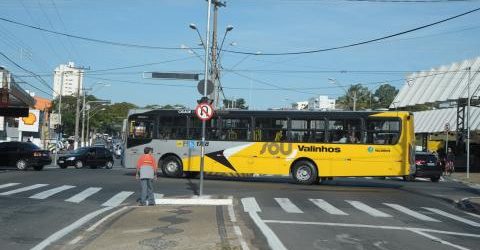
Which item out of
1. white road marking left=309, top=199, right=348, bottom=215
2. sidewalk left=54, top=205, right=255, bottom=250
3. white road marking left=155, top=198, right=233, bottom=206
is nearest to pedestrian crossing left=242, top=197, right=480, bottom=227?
white road marking left=309, top=199, right=348, bottom=215

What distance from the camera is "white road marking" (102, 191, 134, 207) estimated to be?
17.4m

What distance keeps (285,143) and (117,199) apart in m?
9.09

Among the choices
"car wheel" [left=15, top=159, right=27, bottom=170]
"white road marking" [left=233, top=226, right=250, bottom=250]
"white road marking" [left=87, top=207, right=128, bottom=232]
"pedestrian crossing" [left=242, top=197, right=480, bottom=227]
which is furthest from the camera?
"car wheel" [left=15, top=159, right=27, bottom=170]

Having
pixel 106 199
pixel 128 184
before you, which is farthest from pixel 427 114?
pixel 106 199

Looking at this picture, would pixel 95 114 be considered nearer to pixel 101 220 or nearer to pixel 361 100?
pixel 361 100

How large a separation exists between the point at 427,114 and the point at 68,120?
7185 centimetres

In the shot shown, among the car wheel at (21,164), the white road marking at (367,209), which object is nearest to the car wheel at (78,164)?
the car wheel at (21,164)

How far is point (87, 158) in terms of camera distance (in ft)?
142

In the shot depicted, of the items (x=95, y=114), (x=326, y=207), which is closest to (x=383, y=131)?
(x=326, y=207)

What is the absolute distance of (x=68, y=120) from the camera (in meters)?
113

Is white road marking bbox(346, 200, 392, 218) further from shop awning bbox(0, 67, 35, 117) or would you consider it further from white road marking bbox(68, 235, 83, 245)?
shop awning bbox(0, 67, 35, 117)

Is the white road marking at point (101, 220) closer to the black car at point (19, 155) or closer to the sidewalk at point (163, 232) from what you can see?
the sidewalk at point (163, 232)

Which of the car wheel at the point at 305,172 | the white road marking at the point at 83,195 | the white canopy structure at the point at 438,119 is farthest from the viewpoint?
the white canopy structure at the point at 438,119

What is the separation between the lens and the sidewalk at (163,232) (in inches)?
396
